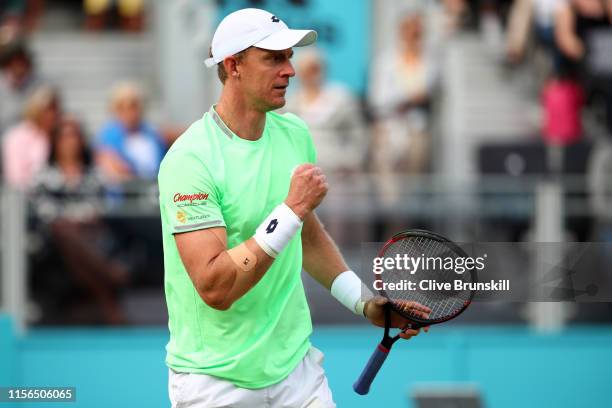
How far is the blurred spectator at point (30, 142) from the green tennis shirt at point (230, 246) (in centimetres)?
492

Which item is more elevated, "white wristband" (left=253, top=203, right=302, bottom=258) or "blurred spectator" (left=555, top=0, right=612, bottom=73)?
"blurred spectator" (left=555, top=0, right=612, bottom=73)

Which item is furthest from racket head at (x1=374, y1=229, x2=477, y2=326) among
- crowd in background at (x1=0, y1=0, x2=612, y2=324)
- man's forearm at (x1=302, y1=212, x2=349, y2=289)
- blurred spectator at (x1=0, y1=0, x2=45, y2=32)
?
blurred spectator at (x1=0, y1=0, x2=45, y2=32)

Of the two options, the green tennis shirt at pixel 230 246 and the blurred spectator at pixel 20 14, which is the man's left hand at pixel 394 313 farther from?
the blurred spectator at pixel 20 14

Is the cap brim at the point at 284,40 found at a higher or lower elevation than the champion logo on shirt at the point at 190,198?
higher

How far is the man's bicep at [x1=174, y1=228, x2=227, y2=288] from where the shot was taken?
164 inches

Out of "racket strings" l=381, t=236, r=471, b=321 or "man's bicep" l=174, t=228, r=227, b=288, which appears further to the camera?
"racket strings" l=381, t=236, r=471, b=321

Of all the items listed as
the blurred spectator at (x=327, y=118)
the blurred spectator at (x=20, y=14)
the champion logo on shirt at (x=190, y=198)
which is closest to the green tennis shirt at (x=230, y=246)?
the champion logo on shirt at (x=190, y=198)

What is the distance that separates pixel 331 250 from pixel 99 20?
819cm

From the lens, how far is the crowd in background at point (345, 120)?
8422 millimetres

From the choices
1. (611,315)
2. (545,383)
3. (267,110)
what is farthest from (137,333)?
(267,110)

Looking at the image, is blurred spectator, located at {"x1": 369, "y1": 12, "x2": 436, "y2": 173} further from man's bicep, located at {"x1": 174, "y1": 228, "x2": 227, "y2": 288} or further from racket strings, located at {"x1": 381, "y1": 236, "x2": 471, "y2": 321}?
man's bicep, located at {"x1": 174, "y1": 228, "x2": 227, "y2": 288}

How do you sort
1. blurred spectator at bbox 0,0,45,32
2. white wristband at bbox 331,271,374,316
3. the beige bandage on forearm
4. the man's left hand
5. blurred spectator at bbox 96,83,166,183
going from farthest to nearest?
1. blurred spectator at bbox 0,0,45,32
2. blurred spectator at bbox 96,83,166,183
3. white wristband at bbox 331,271,374,316
4. the man's left hand
5. the beige bandage on forearm

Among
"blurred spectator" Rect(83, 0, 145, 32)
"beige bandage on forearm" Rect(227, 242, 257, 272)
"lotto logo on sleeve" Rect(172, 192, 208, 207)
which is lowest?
"beige bandage on forearm" Rect(227, 242, 257, 272)

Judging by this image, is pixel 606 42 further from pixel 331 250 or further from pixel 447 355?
pixel 331 250
